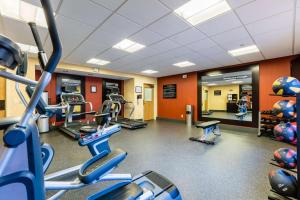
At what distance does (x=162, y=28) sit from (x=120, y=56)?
213cm

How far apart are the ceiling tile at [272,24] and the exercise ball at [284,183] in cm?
243

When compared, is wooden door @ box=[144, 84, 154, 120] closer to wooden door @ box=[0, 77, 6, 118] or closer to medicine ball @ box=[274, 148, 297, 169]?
wooden door @ box=[0, 77, 6, 118]

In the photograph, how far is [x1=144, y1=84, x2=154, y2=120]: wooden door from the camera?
329 inches

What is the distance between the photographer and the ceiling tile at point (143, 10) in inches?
81.3

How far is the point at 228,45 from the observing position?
3646mm

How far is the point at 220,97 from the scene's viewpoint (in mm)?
12156

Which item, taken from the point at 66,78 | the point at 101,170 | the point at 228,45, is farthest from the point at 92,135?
the point at 66,78

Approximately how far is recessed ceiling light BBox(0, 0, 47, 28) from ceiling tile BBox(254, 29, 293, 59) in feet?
14.0

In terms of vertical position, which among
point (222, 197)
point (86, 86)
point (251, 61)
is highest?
point (251, 61)

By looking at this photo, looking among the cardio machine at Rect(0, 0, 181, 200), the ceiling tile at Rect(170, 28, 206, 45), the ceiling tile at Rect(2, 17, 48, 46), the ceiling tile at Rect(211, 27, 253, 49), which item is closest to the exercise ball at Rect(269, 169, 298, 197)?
the cardio machine at Rect(0, 0, 181, 200)

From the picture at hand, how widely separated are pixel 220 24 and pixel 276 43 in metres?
1.98

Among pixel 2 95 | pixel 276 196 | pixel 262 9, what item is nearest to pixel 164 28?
pixel 262 9

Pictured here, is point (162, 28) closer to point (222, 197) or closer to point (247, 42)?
point (247, 42)

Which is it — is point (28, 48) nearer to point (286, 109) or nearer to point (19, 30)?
point (19, 30)
